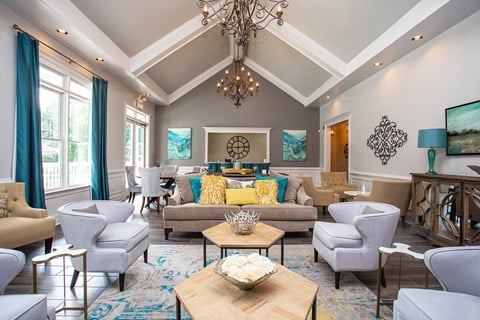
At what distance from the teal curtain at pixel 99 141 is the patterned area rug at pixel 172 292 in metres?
2.82

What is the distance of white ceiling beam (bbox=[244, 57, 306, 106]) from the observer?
873 cm

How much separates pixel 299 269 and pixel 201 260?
3.73 ft

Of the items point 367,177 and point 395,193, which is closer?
point 395,193

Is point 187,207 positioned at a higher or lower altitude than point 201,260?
higher

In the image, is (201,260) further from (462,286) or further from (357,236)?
(462,286)

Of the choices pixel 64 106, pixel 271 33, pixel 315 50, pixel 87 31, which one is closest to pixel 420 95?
pixel 315 50

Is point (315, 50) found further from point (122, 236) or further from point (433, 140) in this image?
point (122, 236)

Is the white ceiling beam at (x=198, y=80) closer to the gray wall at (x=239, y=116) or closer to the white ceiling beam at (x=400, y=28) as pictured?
the gray wall at (x=239, y=116)

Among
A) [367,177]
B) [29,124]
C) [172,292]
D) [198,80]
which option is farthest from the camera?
[198,80]

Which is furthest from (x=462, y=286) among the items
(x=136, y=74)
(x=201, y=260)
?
(x=136, y=74)

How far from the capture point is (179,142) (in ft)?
29.6

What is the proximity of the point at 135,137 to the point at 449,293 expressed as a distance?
308 inches

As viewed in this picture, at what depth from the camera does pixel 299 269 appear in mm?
2637

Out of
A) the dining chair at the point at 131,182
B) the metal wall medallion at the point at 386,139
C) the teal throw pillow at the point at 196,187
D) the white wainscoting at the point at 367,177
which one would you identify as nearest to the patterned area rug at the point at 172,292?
the teal throw pillow at the point at 196,187
